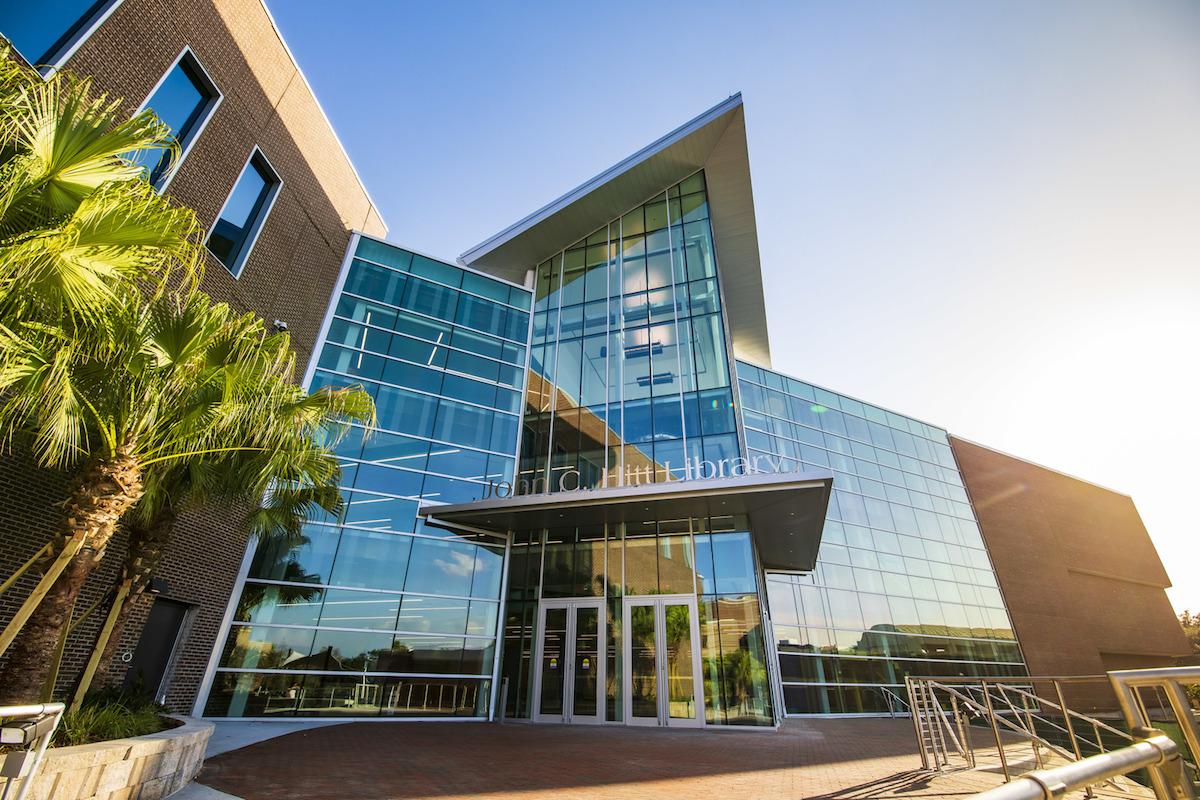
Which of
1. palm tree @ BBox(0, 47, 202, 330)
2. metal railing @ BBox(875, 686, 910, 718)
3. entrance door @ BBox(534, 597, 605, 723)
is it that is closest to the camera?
palm tree @ BBox(0, 47, 202, 330)

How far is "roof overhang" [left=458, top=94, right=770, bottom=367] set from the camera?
1831 cm

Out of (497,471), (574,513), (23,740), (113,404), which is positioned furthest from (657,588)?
(23,740)

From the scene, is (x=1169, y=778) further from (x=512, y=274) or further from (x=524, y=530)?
(x=512, y=274)

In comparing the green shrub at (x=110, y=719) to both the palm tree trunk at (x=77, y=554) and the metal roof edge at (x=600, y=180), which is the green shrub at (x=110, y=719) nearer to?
the palm tree trunk at (x=77, y=554)

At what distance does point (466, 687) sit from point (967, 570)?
82.9 feet

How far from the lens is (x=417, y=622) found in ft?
46.0

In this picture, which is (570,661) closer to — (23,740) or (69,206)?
(23,740)

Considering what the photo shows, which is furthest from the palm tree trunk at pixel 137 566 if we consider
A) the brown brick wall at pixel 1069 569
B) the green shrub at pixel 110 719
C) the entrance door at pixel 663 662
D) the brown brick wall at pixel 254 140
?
the brown brick wall at pixel 1069 569

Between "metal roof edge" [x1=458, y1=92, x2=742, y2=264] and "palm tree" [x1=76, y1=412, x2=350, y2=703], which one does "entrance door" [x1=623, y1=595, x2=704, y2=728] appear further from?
"metal roof edge" [x1=458, y1=92, x2=742, y2=264]

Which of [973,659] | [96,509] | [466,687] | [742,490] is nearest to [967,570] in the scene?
[973,659]

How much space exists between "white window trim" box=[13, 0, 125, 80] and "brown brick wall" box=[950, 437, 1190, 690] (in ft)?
122

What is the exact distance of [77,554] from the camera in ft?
19.7

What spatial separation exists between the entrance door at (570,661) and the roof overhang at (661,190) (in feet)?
39.7

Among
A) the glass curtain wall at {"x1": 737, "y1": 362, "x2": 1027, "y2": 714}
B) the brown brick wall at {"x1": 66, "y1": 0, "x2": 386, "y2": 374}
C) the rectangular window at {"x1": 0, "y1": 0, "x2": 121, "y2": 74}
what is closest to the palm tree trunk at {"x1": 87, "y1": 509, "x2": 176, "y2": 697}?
the brown brick wall at {"x1": 66, "y1": 0, "x2": 386, "y2": 374}
